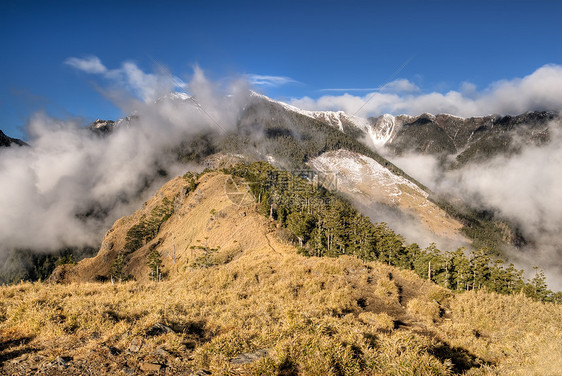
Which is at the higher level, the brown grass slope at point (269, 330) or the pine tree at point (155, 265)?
the brown grass slope at point (269, 330)

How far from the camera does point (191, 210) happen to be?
9306 centimetres

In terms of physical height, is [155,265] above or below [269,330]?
→ below

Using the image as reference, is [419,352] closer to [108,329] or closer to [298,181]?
[108,329]

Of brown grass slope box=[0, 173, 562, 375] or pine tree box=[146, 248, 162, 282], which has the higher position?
brown grass slope box=[0, 173, 562, 375]

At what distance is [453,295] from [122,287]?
2367 cm

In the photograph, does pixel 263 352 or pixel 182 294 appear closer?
pixel 263 352

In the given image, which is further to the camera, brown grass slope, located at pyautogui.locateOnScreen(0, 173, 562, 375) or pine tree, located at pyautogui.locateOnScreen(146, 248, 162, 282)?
pine tree, located at pyautogui.locateOnScreen(146, 248, 162, 282)

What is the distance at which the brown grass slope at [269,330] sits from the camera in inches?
314

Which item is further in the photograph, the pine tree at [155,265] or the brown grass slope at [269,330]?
the pine tree at [155,265]

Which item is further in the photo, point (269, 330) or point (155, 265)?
point (155, 265)

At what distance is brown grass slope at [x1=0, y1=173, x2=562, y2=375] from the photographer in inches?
314

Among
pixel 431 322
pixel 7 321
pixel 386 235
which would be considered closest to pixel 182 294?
pixel 7 321

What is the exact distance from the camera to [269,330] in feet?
33.0

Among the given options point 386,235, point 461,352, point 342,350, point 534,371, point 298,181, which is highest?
point 298,181
